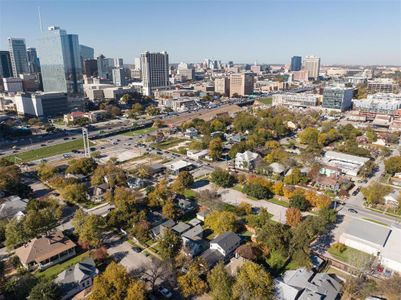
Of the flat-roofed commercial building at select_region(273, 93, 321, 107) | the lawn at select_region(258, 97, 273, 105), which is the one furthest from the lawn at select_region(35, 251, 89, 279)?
the lawn at select_region(258, 97, 273, 105)

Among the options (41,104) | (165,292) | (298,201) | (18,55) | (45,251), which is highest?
(18,55)

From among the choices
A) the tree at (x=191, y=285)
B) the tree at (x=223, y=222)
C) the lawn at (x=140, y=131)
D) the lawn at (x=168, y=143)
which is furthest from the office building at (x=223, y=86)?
the tree at (x=191, y=285)

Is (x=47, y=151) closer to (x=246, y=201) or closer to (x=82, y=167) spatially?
(x=82, y=167)

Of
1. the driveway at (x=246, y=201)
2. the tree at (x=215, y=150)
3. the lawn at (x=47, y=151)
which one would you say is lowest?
the driveway at (x=246, y=201)

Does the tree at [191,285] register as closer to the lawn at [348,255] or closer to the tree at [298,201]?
the lawn at [348,255]

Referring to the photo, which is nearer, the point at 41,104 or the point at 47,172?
the point at 47,172

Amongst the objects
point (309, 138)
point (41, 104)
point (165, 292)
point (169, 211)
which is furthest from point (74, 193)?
point (41, 104)
